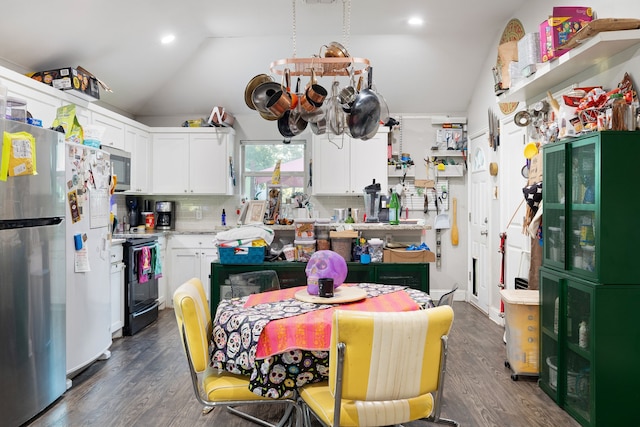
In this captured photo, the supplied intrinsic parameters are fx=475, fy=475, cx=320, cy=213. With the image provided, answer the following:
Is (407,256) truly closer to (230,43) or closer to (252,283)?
(252,283)

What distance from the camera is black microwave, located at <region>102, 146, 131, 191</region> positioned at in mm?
4570

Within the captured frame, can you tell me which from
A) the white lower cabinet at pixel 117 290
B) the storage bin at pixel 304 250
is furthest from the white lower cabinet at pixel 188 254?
the storage bin at pixel 304 250

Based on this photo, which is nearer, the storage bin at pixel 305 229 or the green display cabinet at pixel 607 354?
the green display cabinet at pixel 607 354

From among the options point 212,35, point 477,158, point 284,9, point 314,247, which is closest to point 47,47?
point 212,35

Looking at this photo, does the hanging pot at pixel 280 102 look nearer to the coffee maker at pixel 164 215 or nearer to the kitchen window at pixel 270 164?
the kitchen window at pixel 270 164

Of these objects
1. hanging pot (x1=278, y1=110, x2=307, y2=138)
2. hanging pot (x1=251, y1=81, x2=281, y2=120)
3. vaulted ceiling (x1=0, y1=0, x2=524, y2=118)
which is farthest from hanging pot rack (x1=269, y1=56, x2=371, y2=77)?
vaulted ceiling (x1=0, y1=0, x2=524, y2=118)

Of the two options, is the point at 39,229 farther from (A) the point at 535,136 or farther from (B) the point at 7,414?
(A) the point at 535,136

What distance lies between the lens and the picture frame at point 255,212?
17.1 ft

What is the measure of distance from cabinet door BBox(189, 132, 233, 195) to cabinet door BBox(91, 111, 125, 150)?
97cm

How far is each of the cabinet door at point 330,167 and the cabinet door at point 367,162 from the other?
0.08 meters

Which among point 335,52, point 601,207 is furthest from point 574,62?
point 335,52

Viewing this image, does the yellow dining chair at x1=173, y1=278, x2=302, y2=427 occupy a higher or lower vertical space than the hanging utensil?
lower

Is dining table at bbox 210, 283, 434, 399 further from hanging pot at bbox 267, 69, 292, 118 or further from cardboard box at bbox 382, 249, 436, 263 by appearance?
cardboard box at bbox 382, 249, 436, 263

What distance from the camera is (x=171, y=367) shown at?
12.4ft
